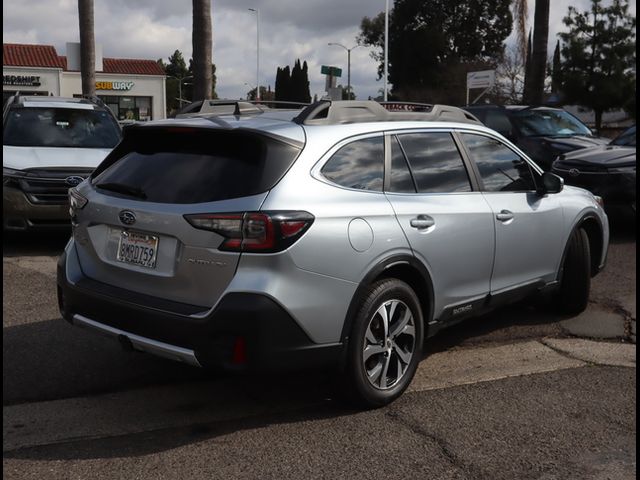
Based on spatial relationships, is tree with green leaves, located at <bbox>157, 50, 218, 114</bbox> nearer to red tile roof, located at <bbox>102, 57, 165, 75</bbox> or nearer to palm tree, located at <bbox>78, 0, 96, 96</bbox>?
red tile roof, located at <bbox>102, 57, 165, 75</bbox>

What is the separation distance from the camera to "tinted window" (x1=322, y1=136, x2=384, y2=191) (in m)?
3.99

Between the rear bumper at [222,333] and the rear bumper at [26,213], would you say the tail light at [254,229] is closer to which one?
the rear bumper at [222,333]

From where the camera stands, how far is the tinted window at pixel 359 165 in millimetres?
3990

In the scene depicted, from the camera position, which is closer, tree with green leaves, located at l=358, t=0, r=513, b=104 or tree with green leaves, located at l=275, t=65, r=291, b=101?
tree with green leaves, located at l=358, t=0, r=513, b=104

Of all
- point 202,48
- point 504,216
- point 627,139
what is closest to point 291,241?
point 504,216

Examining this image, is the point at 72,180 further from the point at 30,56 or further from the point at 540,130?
the point at 30,56

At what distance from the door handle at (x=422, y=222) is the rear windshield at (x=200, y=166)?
872 millimetres

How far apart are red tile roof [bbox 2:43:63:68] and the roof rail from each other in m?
51.9

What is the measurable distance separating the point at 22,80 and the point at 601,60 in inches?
1496

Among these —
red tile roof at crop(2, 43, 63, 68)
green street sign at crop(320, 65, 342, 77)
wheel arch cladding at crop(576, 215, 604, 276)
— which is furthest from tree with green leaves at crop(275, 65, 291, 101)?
wheel arch cladding at crop(576, 215, 604, 276)

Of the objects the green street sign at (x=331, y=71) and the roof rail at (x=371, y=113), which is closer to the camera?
the roof rail at (x=371, y=113)

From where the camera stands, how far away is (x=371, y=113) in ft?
14.7

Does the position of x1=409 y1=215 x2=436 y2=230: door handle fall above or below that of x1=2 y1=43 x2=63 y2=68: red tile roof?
below

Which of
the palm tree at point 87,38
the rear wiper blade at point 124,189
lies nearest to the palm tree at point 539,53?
the palm tree at point 87,38
